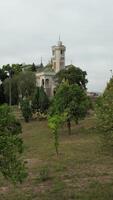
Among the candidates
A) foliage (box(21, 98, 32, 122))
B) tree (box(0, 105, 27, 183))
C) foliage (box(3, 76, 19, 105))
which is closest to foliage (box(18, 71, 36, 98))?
foliage (box(3, 76, 19, 105))

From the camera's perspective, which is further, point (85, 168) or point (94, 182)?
point (85, 168)

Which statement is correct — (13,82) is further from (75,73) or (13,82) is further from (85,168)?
(85,168)

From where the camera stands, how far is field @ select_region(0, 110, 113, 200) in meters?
26.1

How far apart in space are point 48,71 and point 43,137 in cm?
5844

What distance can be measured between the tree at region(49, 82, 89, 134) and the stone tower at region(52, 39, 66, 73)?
6383 centimetres

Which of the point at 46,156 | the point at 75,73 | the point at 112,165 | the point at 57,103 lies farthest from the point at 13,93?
the point at 112,165

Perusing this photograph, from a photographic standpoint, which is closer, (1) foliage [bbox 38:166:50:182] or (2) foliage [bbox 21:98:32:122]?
(1) foliage [bbox 38:166:50:182]

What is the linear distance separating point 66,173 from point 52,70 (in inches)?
3198

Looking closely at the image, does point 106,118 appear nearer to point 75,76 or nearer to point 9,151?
point 9,151

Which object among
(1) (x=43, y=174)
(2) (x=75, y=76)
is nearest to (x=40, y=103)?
(2) (x=75, y=76)

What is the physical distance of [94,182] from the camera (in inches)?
1109

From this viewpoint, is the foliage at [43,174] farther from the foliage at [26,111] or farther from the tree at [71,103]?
the foliage at [26,111]

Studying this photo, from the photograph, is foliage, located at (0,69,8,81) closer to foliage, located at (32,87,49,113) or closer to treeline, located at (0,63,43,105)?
treeline, located at (0,63,43,105)

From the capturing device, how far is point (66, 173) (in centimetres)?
3108
